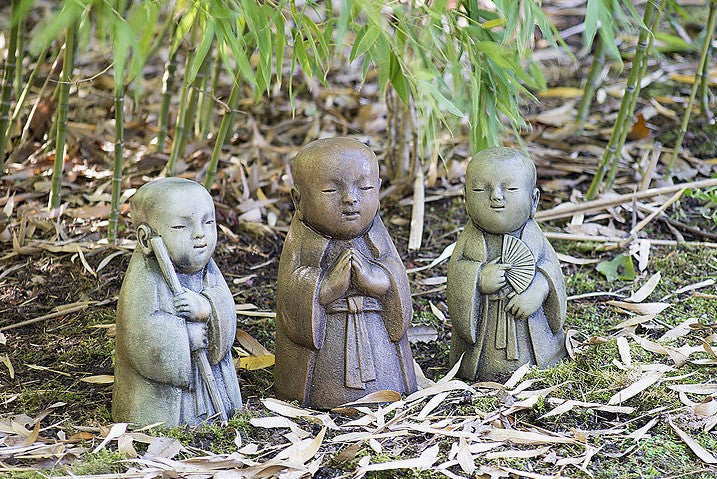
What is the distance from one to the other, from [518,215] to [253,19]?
35.4 inches

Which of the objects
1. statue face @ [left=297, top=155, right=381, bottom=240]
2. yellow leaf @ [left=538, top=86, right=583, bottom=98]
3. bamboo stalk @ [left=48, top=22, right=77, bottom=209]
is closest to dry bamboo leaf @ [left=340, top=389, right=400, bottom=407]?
statue face @ [left=297, top=155, right=381, bottom=240]

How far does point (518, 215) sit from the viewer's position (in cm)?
282

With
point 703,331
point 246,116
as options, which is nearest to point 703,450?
point 703,331

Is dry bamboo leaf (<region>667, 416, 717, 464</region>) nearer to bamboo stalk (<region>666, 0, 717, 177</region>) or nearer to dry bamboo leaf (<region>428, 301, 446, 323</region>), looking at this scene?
dry bamboo leaf (<region>428, 301, 446, 323</region>)

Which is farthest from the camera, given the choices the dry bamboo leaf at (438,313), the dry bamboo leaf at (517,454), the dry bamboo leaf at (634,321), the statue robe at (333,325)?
the dry bamboo leaf at (438,313)

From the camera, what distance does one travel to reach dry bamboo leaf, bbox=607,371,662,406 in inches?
108

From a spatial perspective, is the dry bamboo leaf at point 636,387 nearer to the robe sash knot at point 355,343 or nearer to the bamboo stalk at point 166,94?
the robe sash knot at point 355,343

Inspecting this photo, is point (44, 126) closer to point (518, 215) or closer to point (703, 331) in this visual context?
point (518, 215)

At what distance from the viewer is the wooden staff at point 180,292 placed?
2.53 m

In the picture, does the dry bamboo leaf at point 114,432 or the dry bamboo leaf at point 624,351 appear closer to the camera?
the dry bamboo leaf at point 114,432

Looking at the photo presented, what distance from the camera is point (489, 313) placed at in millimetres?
2887

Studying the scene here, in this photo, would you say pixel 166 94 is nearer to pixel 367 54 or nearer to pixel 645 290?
pixel 367 54

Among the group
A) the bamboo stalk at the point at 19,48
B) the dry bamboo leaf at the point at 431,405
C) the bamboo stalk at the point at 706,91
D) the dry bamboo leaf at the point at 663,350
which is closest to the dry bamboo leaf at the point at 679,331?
the dry bamboo leaf at the point at 663,350

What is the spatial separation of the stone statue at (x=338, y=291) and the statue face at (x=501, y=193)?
10.8 inches
